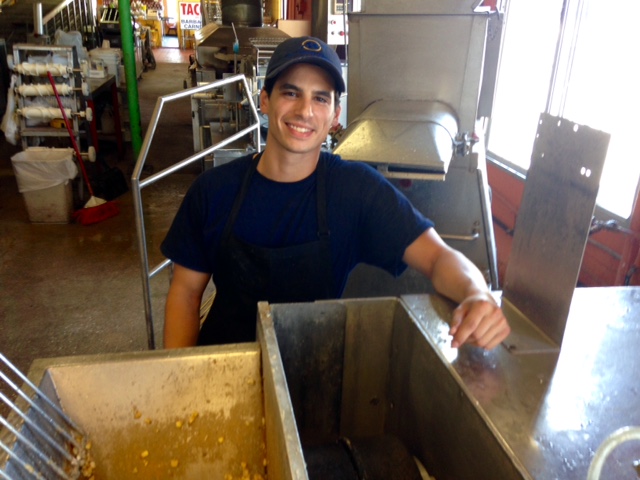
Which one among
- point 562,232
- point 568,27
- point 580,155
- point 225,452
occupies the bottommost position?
point 225,452

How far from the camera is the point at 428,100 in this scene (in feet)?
6.77

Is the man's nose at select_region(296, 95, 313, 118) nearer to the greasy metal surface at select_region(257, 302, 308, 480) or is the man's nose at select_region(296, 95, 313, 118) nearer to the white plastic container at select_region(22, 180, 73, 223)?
the greasy metal surface at select_region(257, 302, 308, 480)

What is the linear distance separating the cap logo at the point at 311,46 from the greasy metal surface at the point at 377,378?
2.24ft

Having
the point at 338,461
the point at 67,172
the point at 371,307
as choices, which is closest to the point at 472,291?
the point at 371,307

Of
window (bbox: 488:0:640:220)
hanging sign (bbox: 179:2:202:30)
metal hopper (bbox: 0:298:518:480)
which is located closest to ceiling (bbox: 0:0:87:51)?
window (bbox: 488:0:640:220)

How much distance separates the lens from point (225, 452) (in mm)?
939

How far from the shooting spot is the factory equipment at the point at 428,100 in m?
1.92

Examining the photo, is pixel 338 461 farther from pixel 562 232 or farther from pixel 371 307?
pixel 562 232

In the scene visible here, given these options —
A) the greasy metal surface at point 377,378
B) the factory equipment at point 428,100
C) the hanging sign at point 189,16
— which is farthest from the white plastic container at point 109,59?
the hanging sign at point 189,16

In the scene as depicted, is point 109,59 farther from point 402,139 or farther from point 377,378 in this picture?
point 377,378

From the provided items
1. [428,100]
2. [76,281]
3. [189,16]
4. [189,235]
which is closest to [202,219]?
[189,235]

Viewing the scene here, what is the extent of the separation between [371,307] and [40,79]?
4596 millimetres

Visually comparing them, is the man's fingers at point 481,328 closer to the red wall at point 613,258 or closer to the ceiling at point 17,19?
the red wall at point 613,258

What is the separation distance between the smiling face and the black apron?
100 millimetres
